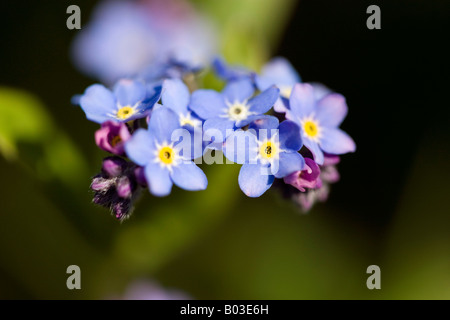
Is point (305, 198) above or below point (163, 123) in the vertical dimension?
below

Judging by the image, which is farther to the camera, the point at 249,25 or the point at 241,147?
the point at 249,25

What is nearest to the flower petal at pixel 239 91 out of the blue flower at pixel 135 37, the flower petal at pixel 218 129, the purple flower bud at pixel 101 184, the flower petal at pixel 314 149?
the flower petal at pixel 218 129

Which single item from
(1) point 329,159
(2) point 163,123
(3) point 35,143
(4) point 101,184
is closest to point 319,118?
(1) point 329,159

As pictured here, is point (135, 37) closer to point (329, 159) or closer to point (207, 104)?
point (207, 104)

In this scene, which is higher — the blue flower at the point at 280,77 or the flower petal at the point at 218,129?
the blue flower at the point at 280,77

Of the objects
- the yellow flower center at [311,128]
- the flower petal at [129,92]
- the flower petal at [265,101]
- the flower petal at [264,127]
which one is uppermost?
the flower petal at [129,92]

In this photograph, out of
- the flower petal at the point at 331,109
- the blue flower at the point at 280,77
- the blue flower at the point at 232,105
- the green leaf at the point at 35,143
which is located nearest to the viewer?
the blue flower at the point at 232,105

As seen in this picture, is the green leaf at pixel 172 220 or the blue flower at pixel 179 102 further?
the green leaf at pixel 172 220

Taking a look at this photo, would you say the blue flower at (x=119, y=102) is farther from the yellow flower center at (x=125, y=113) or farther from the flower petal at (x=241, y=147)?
the flower petal at (x=241, y=147)
